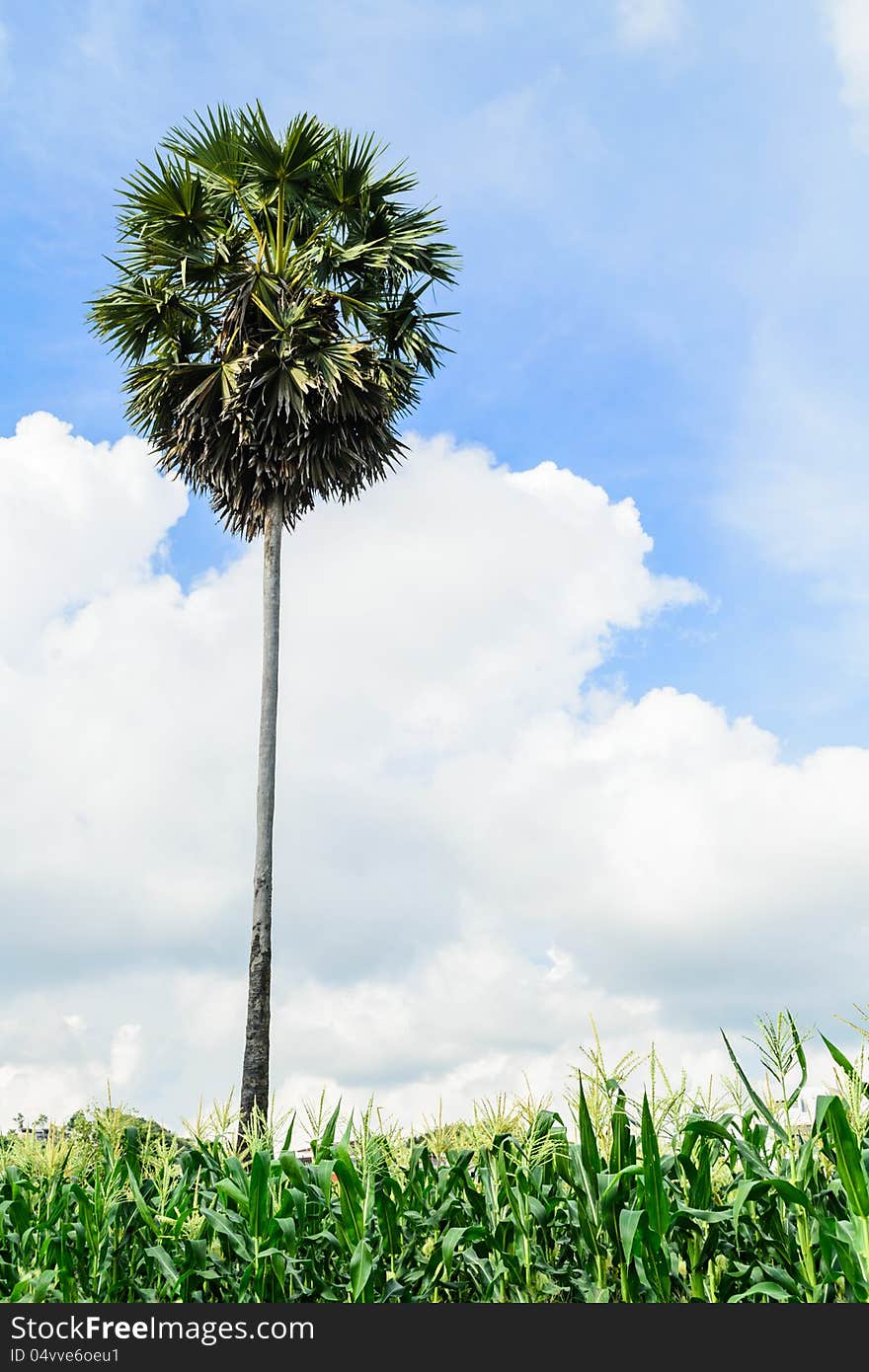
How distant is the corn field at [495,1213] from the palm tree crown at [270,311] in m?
10.8

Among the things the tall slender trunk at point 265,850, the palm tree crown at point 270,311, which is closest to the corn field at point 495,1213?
the tall slender trunk at point 265,850

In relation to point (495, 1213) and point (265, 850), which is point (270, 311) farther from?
point (495, 1213)

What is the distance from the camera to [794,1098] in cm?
357

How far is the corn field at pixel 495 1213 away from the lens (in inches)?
137

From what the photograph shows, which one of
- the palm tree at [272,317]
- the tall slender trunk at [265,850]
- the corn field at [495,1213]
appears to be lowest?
the corn field at [495,1213]

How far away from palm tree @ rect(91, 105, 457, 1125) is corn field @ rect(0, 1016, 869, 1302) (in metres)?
9.60

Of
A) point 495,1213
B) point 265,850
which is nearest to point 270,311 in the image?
point 265,850

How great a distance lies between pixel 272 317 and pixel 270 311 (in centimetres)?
15

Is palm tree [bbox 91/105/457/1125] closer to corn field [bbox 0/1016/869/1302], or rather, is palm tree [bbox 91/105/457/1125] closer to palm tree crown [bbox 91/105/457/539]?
palm tree crown [bbox 91/105/457/539]

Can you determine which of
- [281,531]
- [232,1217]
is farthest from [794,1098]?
[281,531]

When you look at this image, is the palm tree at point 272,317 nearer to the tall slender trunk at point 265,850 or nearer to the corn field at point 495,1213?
the tall slender trunk at point 265,850

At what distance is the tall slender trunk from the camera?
476 inches

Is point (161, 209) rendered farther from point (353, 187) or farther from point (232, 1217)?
point (232, 1217)

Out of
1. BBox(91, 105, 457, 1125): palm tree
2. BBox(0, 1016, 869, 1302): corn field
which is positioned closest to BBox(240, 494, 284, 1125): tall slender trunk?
BBox(91, 105, 457, 1125): palm tree
